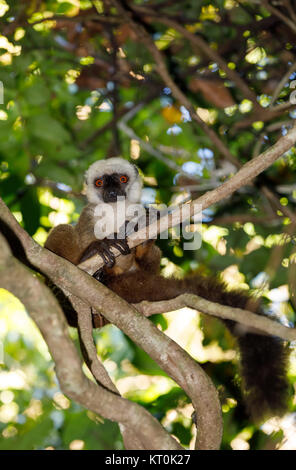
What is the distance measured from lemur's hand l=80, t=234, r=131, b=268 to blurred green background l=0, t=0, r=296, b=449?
863 millimetres

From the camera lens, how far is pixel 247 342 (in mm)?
4008

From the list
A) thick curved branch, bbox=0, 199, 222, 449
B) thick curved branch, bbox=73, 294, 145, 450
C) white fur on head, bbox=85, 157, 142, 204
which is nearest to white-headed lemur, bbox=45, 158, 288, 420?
white fur on head, bbox=85, 157, 142, 204

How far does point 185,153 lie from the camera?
701cm

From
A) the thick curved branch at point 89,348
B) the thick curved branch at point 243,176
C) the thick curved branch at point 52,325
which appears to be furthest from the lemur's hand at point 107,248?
the thick curved branch at point 52,325

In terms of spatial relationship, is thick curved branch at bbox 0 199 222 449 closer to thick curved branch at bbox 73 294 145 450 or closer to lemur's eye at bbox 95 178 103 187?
thick curved branch at bbox 73 294 145 450

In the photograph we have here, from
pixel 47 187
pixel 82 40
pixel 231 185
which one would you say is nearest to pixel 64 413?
pixel 47 187

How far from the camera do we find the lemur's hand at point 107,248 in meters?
3.87

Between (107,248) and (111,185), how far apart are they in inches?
49.7

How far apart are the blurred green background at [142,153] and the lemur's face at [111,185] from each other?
0.38m

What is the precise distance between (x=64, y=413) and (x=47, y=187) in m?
2.52

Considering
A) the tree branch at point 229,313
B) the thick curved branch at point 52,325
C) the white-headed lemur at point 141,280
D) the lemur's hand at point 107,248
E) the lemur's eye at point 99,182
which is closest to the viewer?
the thick curved branch at point 52,325

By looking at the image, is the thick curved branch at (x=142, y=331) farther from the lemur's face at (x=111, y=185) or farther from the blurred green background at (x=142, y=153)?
the lemur's face at (x=111, y=185)

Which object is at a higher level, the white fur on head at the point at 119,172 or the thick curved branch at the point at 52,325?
the thick curved branch at the point at 52,325

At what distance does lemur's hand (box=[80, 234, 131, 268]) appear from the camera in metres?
3.87
